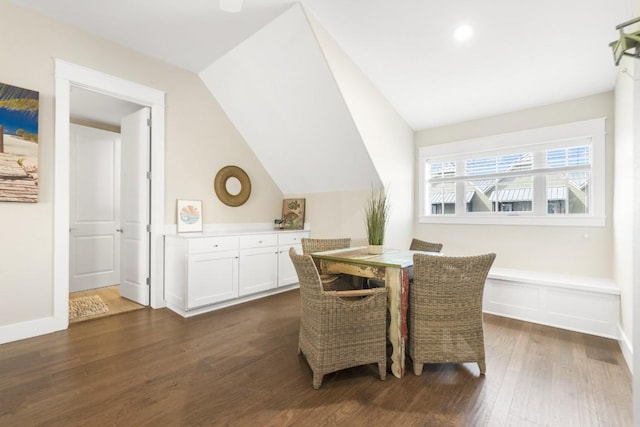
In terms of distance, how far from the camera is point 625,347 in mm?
2279

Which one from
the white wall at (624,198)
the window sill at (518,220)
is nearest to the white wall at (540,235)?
the window sill at (518,220)

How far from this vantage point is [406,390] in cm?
185

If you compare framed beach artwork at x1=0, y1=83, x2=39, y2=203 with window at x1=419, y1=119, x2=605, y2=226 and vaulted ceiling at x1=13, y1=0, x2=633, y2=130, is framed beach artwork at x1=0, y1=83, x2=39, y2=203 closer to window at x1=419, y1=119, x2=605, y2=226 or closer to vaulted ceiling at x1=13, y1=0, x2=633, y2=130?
vaulted ceiling at x1=13, y1=0, x2=633, y2=130

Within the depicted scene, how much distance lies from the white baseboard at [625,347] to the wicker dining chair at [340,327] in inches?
71.9

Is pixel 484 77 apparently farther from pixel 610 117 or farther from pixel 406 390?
pixel 406 390

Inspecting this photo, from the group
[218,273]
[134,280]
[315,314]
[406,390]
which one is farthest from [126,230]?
[406,390]

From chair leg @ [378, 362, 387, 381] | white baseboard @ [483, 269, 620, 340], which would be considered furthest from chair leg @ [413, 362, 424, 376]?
white baseboard @ [483, 269, 620, 340]

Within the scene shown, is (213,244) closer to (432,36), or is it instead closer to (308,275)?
(308,275)

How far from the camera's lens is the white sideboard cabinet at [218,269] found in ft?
10.3

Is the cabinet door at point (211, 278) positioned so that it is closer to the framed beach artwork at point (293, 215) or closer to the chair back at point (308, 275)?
the framed beach artwork at point (293, 215)

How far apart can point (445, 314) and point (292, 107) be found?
8.99ft

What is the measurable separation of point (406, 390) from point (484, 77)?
3.09m

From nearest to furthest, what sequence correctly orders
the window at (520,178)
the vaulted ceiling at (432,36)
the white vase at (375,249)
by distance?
the vaulted ceiling at (432,36), the white vase at (375,249), the window at (520,178)

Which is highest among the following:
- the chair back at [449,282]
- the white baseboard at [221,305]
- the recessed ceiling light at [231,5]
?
the recessed ceiling light at [231,5]
